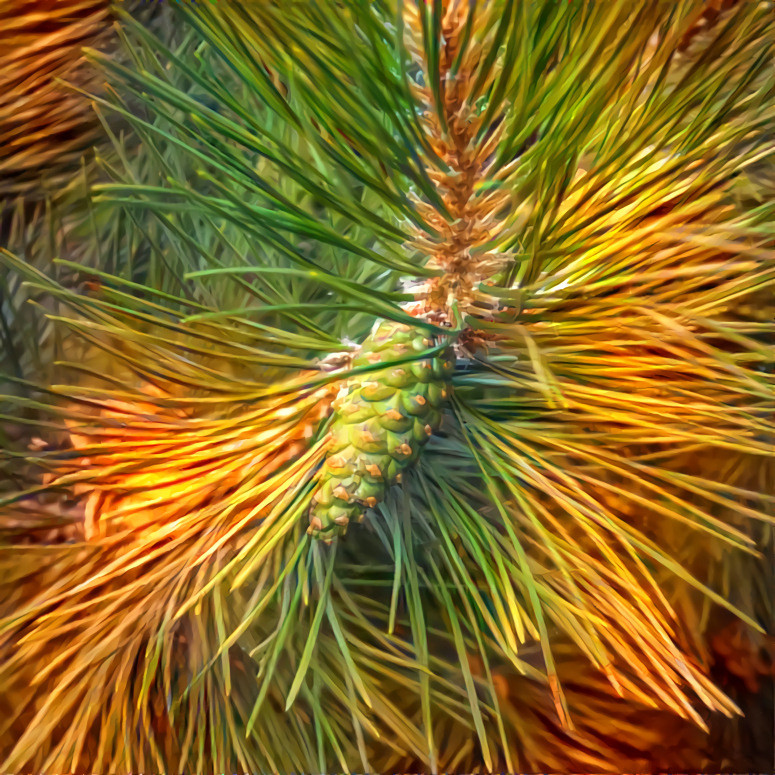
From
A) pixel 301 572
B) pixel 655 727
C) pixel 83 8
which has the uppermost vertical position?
pixel 83 8

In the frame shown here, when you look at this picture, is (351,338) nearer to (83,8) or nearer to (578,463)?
(578,463)

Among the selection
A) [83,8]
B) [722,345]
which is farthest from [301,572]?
[83,8]

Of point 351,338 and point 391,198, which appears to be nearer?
point 391,198

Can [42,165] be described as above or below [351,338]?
above
